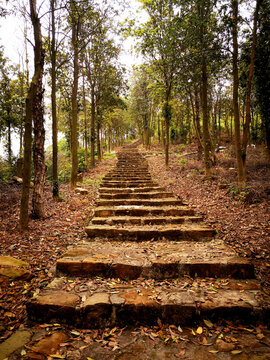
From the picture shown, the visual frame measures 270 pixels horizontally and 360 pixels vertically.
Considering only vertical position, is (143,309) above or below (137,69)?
below

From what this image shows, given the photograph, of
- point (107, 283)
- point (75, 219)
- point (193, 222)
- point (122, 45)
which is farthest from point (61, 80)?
point (107, 283)

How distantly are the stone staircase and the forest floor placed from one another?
0.13m

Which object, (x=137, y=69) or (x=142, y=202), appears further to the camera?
(x=137, y=69)

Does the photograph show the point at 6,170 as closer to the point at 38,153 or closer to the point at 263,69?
the point at 38,153

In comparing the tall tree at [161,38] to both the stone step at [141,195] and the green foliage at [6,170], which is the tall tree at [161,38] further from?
the green foliage at [6,170]

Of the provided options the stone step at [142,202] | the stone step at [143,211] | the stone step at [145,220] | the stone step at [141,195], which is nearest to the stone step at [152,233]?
the stone step at [145,220]

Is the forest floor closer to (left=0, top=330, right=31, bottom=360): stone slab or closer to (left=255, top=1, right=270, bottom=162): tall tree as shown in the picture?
(left=0, top=330, right=31, bottom=360): stone slab

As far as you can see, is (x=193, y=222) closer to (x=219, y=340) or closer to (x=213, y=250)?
(x=213, y=250)

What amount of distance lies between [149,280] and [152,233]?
1.23 meters

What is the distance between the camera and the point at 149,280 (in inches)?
107

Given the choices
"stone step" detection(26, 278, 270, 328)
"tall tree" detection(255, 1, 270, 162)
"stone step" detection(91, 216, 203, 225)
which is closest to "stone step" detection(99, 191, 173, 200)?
"stone step" detection(91, 216, 203, 225)

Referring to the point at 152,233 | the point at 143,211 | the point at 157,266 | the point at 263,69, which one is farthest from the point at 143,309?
the point at 263,69

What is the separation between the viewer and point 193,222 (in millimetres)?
4488

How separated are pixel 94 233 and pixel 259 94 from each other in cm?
990
